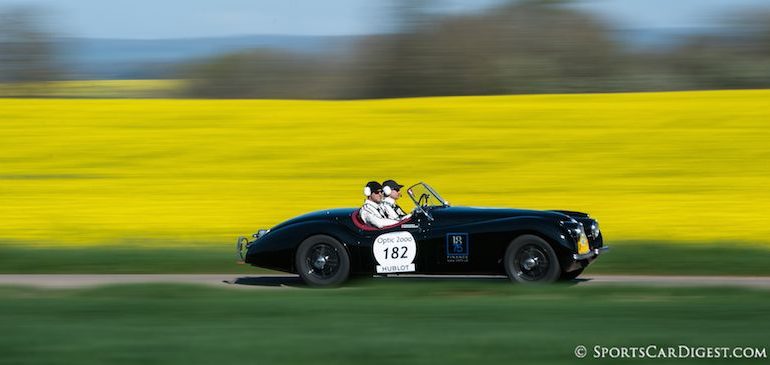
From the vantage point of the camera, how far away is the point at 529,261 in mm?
12023

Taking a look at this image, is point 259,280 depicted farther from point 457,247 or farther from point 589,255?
point 589,255

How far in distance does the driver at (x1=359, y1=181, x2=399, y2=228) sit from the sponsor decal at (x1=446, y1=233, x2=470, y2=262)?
2.12 feet

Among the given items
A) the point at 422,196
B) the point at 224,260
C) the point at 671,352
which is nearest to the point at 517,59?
the point at 224,260

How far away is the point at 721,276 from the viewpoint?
13602 millimetres

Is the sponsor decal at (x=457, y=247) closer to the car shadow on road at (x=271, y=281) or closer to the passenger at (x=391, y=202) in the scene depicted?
the passenger at (x=391, y=202)

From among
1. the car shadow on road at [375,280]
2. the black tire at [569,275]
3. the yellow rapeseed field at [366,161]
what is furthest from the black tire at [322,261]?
the yellow rapeseed field at [366,161]

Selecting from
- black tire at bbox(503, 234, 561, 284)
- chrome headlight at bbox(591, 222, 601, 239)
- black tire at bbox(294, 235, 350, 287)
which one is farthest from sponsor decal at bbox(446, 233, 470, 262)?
chrome headlight at bbox(591, 222, 601, 239)

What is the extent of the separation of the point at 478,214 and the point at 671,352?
5.19 meters

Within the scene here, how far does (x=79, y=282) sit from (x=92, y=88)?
65.8ft

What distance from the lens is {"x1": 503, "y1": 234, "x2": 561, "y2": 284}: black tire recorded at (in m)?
11.9

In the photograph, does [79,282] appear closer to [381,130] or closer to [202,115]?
[381,130]

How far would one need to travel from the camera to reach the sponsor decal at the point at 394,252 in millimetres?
12383

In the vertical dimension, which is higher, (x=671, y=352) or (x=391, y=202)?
(x=391, y=202)

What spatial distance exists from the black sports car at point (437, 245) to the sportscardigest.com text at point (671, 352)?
4.39 m
